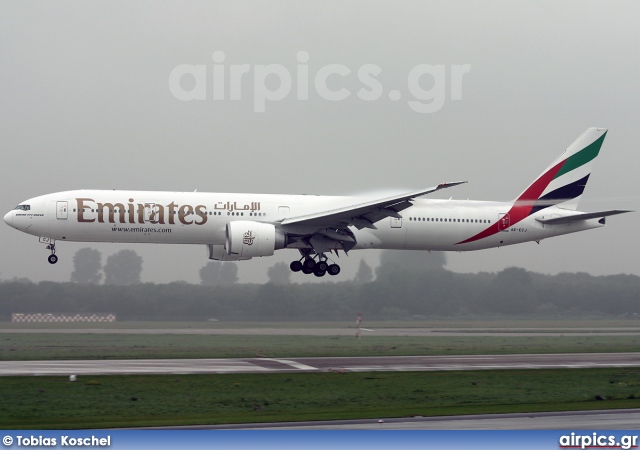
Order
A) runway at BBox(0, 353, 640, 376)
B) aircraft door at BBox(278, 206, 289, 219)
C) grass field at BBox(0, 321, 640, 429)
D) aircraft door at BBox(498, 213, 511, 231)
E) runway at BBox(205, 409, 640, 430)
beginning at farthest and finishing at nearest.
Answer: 1. aircraft door at BBox(498, 213, 511, 231)
2. aircraft door at BBox(278, 206, 289, 219)
3. runway at BBox(0, 353, 640, 376)
4. grass field at BBox(0, 321, 640, 429)
5. runway at BBox(205, 409, 640, 430)

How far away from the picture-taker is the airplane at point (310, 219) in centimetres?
4172

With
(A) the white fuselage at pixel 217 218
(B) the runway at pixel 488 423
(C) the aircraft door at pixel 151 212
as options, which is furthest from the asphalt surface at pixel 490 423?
(A) the white fuselage at pixel 217 218

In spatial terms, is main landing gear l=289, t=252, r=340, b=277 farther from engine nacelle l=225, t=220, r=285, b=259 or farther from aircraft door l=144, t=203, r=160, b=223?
aircraft door l=144, t=203, r=160, b=223

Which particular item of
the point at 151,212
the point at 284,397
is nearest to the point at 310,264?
the point at 151,212

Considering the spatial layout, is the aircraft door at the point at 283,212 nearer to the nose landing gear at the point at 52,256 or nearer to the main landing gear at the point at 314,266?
the main landing gear at the point at 314,266

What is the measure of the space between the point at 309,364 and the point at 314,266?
12.4 m

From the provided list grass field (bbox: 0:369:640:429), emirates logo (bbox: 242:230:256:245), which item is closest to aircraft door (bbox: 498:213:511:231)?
emirates logo (bbox: 242:230:256:245)

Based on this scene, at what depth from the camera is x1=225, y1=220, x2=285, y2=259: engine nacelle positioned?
136 feet

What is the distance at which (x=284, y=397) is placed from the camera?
2564 centimetres

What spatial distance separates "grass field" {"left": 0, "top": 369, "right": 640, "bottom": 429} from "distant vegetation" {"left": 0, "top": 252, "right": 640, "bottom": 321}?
33.8 m

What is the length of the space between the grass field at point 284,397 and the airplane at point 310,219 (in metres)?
11.3

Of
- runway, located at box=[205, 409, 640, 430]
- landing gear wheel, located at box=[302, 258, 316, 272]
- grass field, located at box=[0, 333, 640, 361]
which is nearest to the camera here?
runway, located at box=[205, 409, 640, 430]

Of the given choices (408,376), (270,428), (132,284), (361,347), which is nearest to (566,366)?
(408,376)

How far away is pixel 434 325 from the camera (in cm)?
6278
